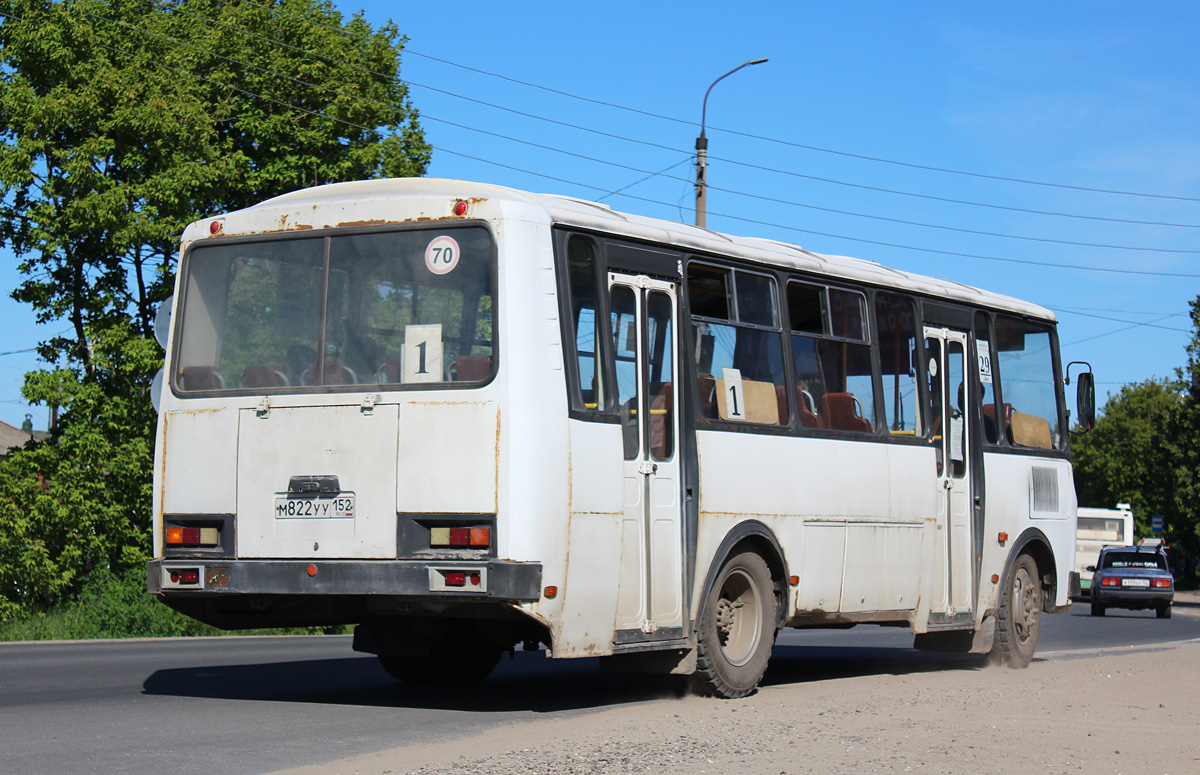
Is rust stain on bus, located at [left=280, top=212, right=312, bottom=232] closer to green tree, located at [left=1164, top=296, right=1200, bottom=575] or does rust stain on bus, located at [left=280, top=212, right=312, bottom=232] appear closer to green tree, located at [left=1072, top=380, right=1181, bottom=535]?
green tree, located at [left=1164, top=296, right=1200, bottom=575]

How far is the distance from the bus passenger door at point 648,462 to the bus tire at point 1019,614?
5.50 meters

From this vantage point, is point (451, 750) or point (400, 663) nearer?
point (451, 750)

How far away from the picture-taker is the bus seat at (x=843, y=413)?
12320mm

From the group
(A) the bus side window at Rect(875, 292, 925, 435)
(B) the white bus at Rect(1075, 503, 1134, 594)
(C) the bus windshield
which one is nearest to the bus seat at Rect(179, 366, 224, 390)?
(C) the bus windshield

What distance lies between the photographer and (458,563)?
9055 millimetres

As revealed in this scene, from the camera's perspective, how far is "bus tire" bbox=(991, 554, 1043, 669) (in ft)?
48.3

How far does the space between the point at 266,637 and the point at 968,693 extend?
11.3 meters

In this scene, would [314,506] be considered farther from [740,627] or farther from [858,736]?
[858,736]

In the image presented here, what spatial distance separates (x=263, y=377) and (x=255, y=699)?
7.80 feet

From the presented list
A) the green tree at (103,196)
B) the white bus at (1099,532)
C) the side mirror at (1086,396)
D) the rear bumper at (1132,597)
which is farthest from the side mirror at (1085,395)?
the white bus at (1099,532)

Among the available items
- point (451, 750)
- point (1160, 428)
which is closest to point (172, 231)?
point (451, 750)

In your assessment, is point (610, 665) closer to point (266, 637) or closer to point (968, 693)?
point (968, 693)

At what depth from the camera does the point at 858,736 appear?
354 inches

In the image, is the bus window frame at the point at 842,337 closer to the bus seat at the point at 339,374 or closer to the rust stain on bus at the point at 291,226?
the bus seat at the point at 339,374
